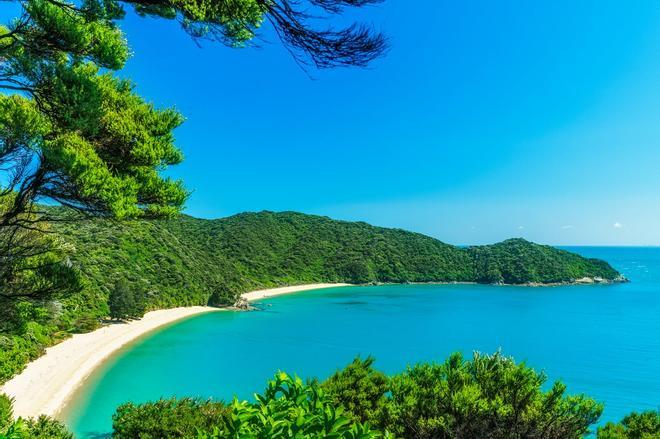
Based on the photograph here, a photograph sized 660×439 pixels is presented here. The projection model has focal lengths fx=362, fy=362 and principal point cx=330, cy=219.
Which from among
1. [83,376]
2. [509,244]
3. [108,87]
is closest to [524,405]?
[108,87]

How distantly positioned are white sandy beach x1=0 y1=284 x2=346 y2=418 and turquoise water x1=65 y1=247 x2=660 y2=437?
929 mm

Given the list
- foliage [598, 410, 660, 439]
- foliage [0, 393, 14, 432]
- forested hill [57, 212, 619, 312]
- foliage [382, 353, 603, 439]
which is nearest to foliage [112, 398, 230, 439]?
foliage [0, 393, 14, 432]

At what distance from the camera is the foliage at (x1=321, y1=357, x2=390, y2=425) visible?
1031 cm

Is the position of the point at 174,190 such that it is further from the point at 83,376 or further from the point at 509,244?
the point at 509,244

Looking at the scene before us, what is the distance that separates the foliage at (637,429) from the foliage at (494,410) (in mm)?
584

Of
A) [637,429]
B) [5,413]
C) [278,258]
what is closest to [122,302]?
[5,413]

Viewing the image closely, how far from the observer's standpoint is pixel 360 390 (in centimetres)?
1055

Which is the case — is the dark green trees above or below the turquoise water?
above

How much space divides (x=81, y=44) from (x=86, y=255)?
45379mm

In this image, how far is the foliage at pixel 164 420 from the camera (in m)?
10.6

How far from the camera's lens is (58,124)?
5789 millimetres

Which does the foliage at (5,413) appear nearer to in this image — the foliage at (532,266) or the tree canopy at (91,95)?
the tree canopy at (91,95)

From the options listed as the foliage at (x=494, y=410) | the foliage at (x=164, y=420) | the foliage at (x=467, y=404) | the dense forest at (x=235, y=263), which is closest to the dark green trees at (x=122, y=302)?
the dense forest at (x=235, y=263)

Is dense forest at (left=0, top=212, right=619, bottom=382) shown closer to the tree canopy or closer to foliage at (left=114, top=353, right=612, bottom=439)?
the tree canopy
